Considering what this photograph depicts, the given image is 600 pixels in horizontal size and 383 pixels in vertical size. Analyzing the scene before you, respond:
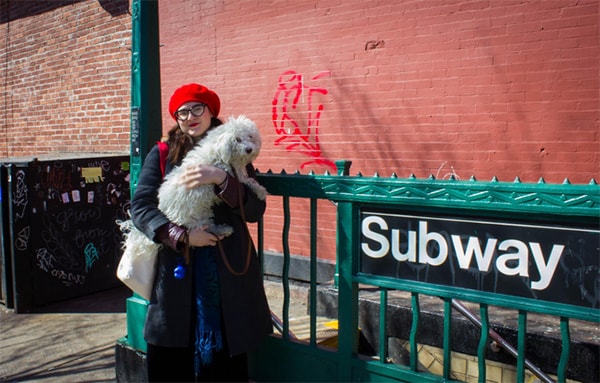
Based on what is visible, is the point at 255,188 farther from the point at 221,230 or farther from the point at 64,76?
the point at 64,76

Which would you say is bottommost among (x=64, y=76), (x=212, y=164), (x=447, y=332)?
(x=447, y=332)

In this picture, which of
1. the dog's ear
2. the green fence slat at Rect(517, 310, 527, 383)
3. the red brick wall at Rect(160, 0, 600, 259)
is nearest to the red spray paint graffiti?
the red brick wall at Rect(160, 0, 600, 259)

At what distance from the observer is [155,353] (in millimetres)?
2744

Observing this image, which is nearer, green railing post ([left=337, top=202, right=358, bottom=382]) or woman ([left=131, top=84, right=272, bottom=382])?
woman ([left=131, top=84, right=272, bottom=382])

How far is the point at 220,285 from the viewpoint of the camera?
2.59m

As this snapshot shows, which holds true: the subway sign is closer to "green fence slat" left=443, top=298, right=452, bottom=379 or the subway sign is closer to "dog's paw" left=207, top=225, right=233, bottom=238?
"green fence slat" left=443, top=298, right=452, bottom=379

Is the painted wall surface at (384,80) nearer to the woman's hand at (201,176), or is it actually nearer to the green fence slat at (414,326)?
the green fence slat at (414,326)

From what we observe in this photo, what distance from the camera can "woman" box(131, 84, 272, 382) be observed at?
2.56 m

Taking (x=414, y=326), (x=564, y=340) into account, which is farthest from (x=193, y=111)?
(x=564, y=340)


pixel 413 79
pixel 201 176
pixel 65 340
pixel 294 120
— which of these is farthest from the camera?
pixel 294 120

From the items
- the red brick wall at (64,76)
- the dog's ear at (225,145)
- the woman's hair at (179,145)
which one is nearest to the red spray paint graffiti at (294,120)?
the red brick wall at (64,76)

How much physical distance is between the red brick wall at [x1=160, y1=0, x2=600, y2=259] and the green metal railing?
83.5 inches

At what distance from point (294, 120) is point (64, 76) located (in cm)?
431

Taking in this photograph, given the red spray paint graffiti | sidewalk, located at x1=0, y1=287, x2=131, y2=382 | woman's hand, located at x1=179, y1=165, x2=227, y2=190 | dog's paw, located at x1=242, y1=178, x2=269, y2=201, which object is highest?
the red spray paint graffiti
